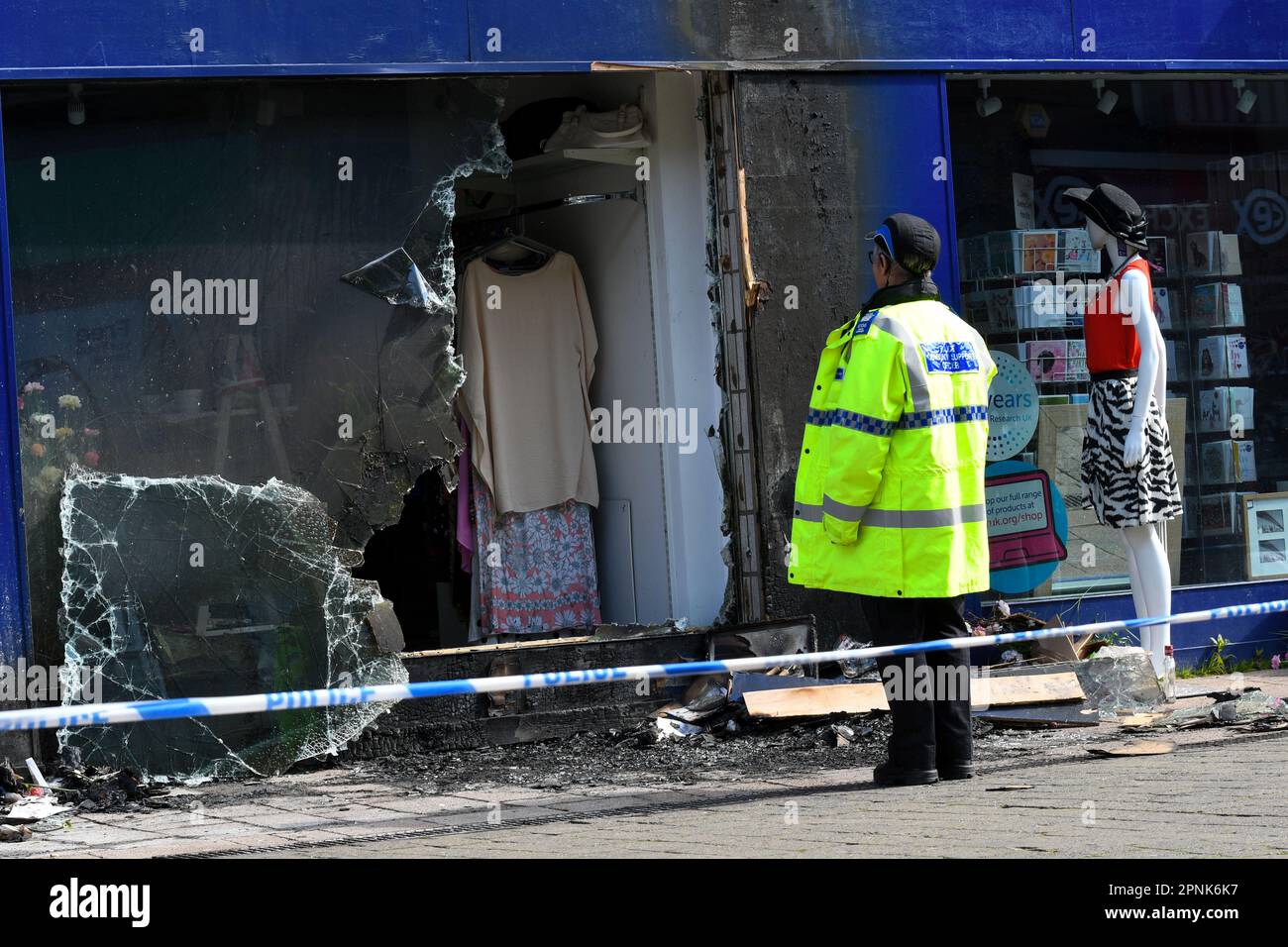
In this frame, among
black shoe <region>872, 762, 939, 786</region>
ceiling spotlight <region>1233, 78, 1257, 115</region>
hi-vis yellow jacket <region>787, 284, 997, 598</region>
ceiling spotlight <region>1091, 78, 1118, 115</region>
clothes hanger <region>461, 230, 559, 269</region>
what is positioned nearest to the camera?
hi-vis yellow jacket <region>787, 284, 997, 598</region>

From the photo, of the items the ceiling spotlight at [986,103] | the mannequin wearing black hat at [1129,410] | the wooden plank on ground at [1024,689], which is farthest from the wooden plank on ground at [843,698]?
the ceiling spotlight at [986,103]

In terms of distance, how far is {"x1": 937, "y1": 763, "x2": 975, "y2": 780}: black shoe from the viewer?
6.69 m

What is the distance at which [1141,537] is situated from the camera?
27.8 feet

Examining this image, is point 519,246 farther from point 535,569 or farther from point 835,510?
point 835,510

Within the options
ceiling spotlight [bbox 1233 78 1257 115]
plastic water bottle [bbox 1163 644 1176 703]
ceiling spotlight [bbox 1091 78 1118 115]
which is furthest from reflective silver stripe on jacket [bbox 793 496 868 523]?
ceiling spotlight [bbox 1233 78 1257 115]

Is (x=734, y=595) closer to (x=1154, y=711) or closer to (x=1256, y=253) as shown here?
(x=1154, y=711)

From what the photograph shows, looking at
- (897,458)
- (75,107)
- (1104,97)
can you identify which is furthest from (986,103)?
(75,107)

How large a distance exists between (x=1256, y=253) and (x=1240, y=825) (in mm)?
5794

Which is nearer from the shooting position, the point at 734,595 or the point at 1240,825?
the point at 1240,825

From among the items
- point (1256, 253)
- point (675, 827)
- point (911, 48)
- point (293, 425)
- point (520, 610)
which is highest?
point (911, 48)

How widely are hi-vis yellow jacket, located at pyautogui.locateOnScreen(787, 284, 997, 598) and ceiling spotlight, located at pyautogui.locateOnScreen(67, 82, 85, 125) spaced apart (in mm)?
3381

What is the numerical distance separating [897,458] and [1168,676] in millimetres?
2815

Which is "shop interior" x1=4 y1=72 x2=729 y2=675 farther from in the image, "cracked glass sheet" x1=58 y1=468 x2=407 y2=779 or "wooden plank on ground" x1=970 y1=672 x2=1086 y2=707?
"wooden plank on ground" x1=970 y1=672 x2=1086 y2=707
